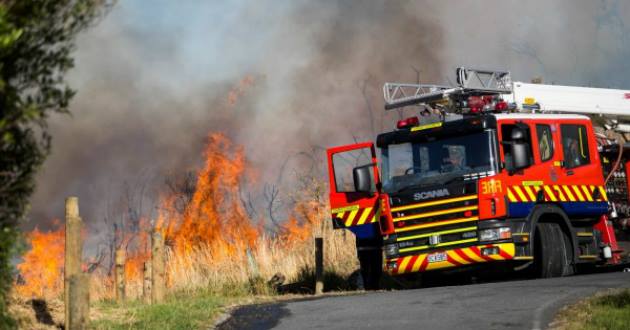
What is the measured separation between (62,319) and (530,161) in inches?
325

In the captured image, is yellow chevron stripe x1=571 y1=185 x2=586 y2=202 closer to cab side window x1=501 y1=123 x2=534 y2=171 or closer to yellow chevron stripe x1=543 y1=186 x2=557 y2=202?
yellow chevron stripe x1=543 y1=186 x2=557 y2=202

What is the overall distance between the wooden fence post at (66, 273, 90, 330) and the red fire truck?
764cm

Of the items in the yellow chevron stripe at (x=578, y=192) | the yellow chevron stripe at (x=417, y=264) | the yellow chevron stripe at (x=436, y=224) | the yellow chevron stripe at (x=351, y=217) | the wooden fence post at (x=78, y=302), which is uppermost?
the yellow chevron stripe at (x=578, y=192)

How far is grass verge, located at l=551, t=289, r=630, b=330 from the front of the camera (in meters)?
9.62

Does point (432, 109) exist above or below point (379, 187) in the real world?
above

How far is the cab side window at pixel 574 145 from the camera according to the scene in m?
16.7

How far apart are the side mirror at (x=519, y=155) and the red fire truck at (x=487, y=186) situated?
19mm

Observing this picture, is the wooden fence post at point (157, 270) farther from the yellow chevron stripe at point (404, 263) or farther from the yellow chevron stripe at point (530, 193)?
the yellow chevron stripe at point (530, 193)

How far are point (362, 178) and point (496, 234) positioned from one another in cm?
272

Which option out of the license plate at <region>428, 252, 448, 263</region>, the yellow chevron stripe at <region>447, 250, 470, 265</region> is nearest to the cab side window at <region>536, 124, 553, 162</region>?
the yellow chevron stripe at <region>447, 250, 470, 265</region>

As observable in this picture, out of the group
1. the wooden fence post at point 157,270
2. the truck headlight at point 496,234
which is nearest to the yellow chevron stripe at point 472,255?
the truck headlight at point 496,234

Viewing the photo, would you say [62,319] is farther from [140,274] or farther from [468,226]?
[140,274]

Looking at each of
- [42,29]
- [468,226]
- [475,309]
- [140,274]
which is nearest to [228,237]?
[140,274]

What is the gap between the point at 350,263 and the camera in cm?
2033
